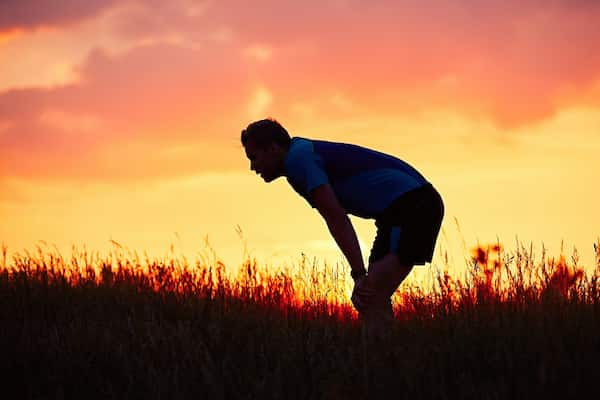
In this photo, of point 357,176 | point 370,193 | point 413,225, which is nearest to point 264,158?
point 357,176

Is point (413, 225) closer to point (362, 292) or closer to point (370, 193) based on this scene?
point (370, 193)

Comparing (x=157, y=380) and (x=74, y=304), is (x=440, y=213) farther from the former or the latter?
(x=74, y=304)

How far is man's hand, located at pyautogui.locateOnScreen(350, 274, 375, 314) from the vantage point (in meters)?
5.01

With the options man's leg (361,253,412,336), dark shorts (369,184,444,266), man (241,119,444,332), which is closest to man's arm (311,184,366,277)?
man (241,119,444,332)

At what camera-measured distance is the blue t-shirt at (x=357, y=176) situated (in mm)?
4988

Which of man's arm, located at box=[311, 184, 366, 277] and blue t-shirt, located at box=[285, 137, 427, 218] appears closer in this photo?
man's arm, located at box=[311, 184, 366, 277]

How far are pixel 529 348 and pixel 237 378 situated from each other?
5.67 feet

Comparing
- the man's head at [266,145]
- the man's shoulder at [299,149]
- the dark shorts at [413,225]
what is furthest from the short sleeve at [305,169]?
the dark shorts at [413,225]

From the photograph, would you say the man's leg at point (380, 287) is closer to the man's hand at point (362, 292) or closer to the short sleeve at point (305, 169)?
the man's hand at point (362, 292)

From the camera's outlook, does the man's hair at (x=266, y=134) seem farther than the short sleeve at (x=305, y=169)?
Yes

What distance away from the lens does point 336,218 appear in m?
4.74

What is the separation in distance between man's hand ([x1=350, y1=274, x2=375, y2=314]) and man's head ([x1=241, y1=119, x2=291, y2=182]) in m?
0.87

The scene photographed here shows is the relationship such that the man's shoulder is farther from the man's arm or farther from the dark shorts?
the dark shorts

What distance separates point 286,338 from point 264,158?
1.25m
